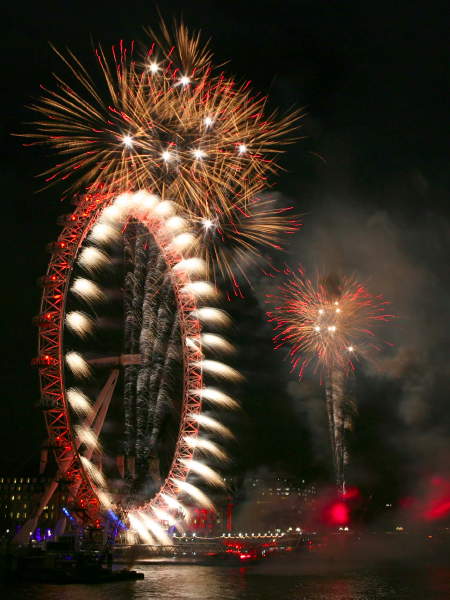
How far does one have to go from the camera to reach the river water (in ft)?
111

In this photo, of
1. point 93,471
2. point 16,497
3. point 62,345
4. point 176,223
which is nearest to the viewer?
point 62,345

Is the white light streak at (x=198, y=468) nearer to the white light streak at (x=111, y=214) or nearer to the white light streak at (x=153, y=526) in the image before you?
the white light streak at (x=153, y=526)

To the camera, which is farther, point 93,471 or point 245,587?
point 93,471

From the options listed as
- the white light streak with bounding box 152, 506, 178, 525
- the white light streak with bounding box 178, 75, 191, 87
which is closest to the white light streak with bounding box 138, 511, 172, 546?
the white light streak with bounding box 152, 506, 178, 525

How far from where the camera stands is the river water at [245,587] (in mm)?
33719

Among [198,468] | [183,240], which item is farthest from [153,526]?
[183,240]

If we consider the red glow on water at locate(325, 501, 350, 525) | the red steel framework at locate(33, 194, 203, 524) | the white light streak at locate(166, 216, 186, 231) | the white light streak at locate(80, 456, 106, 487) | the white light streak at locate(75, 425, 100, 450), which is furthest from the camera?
the red glow on water at locate(325, 501, 350, 525)

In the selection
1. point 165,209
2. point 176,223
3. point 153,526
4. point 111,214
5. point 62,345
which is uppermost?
point 111,214

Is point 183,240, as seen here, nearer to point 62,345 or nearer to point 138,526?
point 62,345

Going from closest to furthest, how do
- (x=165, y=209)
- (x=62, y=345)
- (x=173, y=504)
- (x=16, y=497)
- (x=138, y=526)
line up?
(x=62, y=345) → (x=165, y=209) → (x=173, y=504) → (x=138, y=526) → (x=16, y=497)

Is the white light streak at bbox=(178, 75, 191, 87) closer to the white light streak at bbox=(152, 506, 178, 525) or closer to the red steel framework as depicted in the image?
the red steel framework

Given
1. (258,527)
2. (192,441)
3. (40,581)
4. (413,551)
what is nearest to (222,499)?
(258,527)

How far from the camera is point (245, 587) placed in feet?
127

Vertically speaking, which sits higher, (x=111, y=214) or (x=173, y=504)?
(x=111, y=214)
